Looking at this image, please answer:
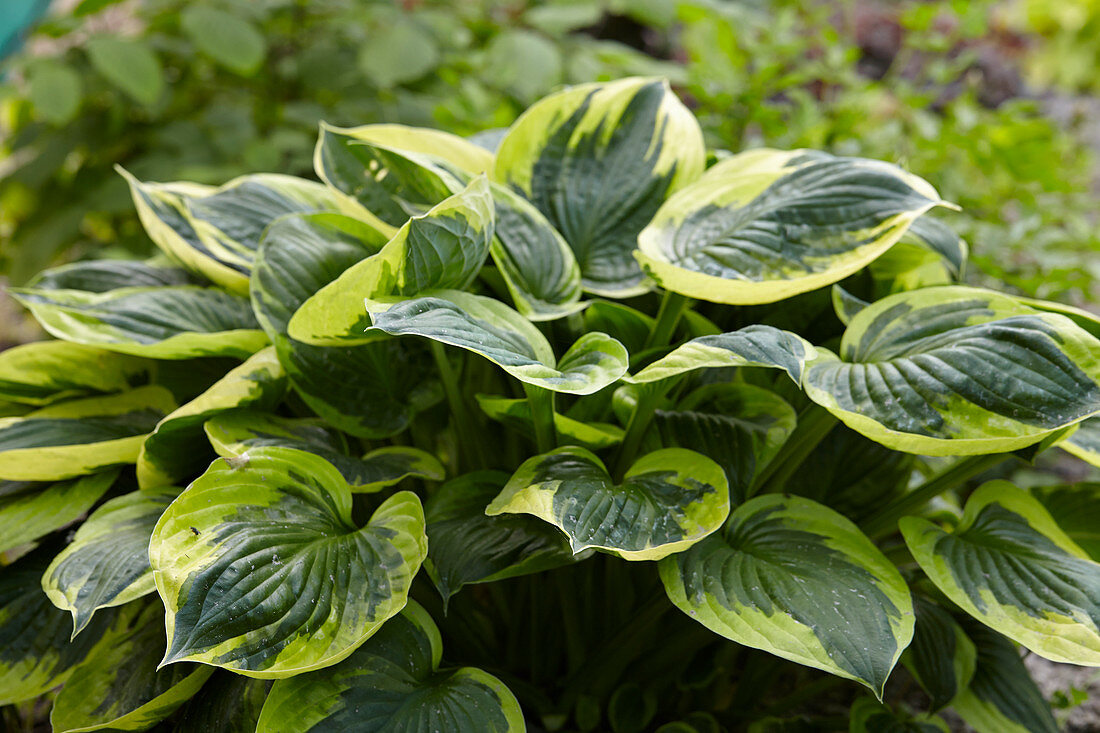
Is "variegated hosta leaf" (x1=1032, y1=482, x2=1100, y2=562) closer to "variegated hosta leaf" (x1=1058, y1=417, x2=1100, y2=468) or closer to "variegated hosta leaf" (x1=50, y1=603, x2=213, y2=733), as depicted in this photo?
"variegated hosta leaf" (x1=1058, y1=417, x2=1100, y2=468)

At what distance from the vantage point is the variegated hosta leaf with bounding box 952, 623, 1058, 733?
0.79m

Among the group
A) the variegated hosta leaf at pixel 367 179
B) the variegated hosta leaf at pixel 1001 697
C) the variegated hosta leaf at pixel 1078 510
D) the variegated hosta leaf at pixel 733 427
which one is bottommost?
the variegated hosta leaf at pixel 1001 697

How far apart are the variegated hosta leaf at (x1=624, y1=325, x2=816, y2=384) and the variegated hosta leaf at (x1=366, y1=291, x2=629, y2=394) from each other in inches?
1.6

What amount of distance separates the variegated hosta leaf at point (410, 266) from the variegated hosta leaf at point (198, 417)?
9 centimetres

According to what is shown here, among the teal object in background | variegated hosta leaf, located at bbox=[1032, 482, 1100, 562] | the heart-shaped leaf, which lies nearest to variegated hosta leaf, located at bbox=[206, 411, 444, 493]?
Result: the heart-shaped leaf

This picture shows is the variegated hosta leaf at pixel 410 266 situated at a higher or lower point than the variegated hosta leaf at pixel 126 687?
higher

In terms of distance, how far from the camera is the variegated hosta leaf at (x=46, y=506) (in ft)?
2.52

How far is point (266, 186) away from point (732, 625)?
27.9 inches

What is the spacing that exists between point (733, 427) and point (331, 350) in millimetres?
395

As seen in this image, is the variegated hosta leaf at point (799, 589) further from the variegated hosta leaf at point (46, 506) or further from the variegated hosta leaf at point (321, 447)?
the variegated hosta leaf at point (46, 506)

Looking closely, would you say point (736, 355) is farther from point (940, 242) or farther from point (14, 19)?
point (14, 19)

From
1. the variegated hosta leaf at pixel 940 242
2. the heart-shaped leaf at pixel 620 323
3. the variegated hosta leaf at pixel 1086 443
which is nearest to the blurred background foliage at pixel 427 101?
the variegated hosta leaf at pixel 940 242

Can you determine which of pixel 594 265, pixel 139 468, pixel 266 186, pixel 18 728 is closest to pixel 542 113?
pixel 594 265

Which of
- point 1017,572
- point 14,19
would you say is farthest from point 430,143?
point 14,19
